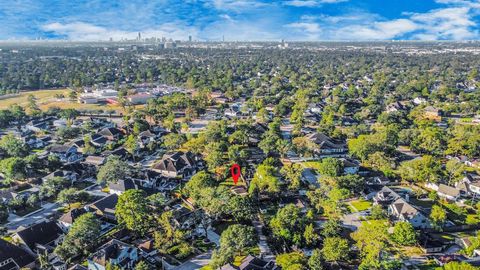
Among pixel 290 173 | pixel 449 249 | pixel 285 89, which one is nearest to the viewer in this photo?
pixel 449 249

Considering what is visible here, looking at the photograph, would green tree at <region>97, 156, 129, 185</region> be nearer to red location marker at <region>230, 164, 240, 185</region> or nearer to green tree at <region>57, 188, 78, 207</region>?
green tree at <region>57, 188, 78, 207</region>

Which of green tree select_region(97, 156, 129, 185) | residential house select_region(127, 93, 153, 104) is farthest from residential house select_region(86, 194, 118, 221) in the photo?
residential house select_region(127, 93, 153, 104)

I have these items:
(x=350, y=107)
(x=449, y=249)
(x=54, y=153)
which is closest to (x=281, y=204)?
(x=449, y=249)

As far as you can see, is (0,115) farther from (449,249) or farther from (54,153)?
(449,249)

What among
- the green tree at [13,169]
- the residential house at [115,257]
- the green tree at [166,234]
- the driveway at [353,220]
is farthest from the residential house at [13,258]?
the driveway at [353,220]

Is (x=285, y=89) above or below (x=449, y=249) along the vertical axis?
above

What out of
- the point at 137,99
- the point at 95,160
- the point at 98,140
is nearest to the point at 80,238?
the point at 95,160

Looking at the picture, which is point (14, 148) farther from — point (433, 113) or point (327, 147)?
point (433, 113)
